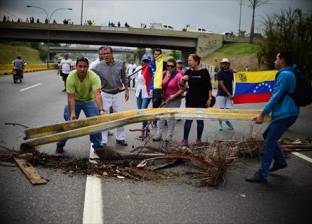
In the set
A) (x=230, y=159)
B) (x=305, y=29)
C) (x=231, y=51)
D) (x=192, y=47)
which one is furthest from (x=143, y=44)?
(x=230, y=159)

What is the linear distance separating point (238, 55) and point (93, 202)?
5885 centimetres

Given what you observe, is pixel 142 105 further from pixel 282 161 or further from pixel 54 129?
pixel 282 161

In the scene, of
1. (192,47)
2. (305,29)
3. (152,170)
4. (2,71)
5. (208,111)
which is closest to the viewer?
(152,170)

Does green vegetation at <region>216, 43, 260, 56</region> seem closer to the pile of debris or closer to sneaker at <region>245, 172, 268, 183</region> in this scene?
the pile of debris

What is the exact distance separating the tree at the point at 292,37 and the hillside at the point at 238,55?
22.8 m

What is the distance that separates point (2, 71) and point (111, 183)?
102 feet

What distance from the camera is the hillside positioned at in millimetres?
52938

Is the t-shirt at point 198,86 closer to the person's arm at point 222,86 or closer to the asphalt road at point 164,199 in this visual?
the asphalt road at point 164,199

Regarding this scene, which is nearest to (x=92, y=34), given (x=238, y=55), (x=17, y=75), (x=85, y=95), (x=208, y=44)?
(x=208, y=44)

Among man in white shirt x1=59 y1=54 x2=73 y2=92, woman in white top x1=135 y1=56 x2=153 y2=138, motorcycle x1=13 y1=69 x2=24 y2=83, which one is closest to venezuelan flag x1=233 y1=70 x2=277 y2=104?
woman in white top x1=135 y1=56 x2=153 y2=138

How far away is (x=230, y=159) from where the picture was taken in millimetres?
6574

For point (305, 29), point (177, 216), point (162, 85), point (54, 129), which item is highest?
point (305, 29)

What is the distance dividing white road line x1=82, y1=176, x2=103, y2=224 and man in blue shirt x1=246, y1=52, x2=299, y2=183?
2.33m

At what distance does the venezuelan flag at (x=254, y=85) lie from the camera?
12.2 m
